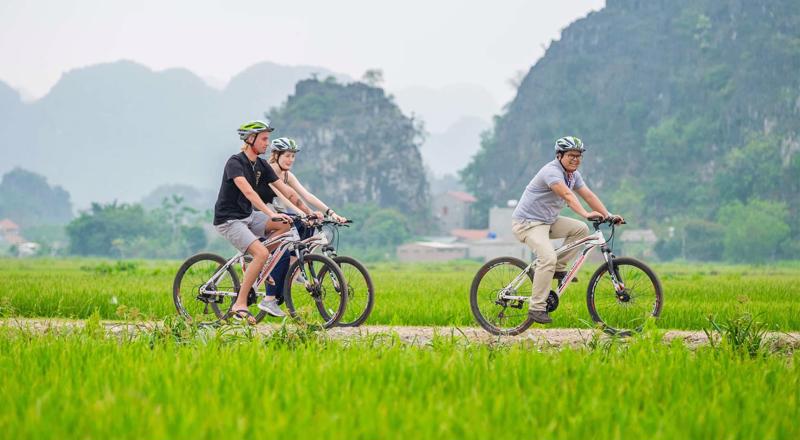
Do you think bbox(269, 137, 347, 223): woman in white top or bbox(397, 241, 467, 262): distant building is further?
bbox(397, 241, 467, 262): distant building

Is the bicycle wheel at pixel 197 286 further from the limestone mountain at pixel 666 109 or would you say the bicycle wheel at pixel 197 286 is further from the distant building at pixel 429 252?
the limestone mountain at pixel 666 109

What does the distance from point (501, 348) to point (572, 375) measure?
3.74 ft

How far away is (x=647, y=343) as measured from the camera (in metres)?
5.62

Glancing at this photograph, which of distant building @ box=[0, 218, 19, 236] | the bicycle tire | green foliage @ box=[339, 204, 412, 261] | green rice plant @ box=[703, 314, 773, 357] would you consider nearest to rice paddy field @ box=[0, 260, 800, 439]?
green rice plant @ box=[703, 314, 773, 357]

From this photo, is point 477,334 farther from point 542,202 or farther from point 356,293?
point 542,202

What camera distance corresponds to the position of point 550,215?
788cm

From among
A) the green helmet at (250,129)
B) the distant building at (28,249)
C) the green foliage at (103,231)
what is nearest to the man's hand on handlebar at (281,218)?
the green helmet at (250,129)

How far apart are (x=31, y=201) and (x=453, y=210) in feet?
304

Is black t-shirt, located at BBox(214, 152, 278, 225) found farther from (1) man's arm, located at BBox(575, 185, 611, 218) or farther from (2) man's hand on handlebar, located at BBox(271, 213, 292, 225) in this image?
(1) man's arm, located at BBox(575, 185, 611, 218)

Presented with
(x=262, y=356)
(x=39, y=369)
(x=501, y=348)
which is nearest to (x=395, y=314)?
(x=501, y=348)

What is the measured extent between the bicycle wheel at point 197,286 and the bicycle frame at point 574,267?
2.73 m

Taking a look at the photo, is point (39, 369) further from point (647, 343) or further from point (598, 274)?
point (598, 274)

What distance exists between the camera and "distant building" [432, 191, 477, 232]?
12669 centimetres

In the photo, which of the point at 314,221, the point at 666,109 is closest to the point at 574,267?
the point at 314,221
